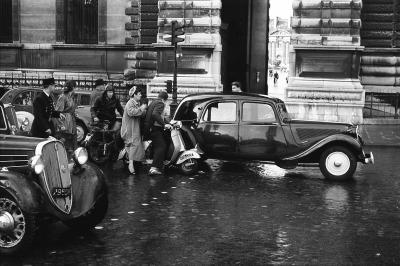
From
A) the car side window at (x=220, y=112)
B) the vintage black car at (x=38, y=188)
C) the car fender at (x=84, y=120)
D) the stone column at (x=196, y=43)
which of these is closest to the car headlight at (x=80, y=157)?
the vintage black car at (x=38, y=188)

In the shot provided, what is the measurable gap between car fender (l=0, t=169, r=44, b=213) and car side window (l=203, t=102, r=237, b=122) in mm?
6199

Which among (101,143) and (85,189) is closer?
(85,189)

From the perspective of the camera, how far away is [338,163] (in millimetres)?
12023

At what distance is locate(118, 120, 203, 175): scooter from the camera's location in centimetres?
1242

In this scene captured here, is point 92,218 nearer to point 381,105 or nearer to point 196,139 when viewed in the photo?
point 196,139

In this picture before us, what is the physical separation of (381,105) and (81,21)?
11.7m

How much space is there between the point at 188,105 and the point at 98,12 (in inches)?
483

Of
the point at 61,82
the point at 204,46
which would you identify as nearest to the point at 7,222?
the point at 204,46

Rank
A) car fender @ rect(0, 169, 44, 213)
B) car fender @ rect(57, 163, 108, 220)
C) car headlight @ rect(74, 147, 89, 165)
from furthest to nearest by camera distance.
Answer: car headlight @ rect(74, 147, 89, 165) < car fender @ rect(57, 163, 108, 220) < car fender @ rect(0, 169, 44, 213)

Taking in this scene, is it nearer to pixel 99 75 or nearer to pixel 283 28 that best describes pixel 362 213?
pixel 99 75

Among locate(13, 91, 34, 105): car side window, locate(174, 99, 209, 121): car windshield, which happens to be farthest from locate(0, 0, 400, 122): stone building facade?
locate(174, 99, 209, 121): car windshield

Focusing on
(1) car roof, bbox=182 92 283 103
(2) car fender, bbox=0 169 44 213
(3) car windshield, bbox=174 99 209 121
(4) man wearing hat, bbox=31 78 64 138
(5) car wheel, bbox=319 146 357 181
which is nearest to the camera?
(2) car fender, bbox=0 169 44 213

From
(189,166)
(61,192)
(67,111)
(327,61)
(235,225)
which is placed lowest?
(235,225)

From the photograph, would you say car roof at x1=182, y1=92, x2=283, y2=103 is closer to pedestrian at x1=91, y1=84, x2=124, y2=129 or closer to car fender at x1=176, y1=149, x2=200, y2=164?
car fender at x1=176, y1=149, x2=200, y2=164
